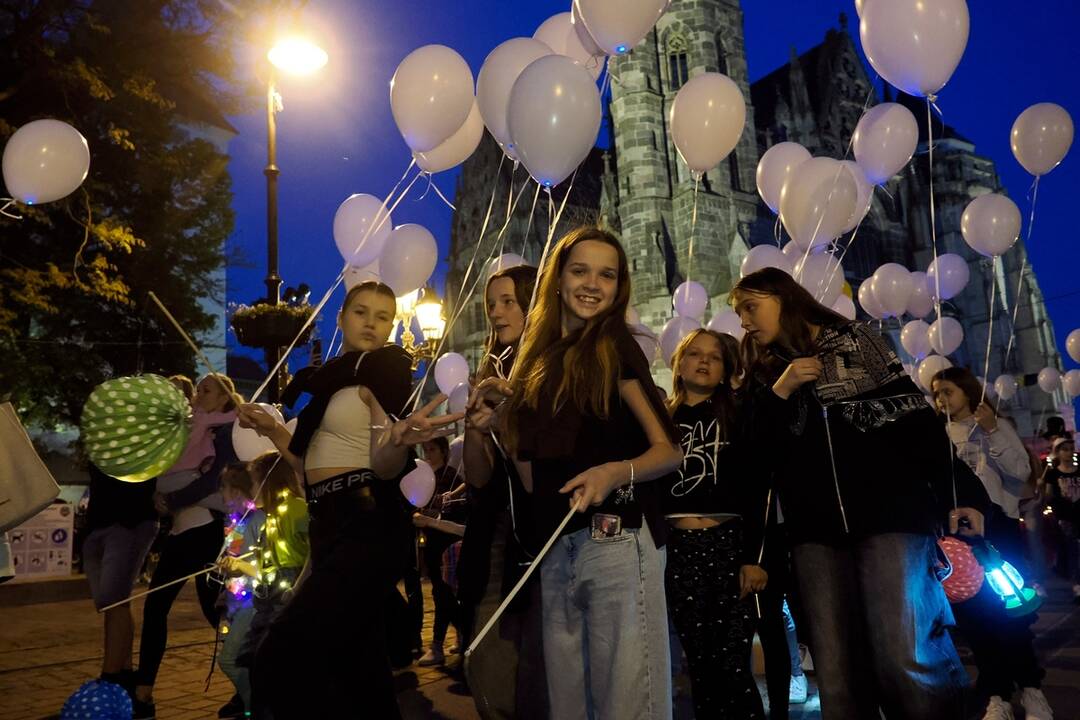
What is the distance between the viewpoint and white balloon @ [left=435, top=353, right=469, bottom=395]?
8883 millimetres

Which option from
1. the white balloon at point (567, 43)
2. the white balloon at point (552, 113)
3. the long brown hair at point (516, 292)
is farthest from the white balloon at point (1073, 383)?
the long brown hair at point (516, 292)

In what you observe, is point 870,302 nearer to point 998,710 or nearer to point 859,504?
point 998,710

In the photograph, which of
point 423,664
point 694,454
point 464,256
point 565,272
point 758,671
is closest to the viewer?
point 565,272

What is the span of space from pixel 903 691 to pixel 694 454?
1.35m

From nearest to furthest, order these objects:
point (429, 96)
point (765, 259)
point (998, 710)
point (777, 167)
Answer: point (998, 710), point (429, 96), point (777, 167), point (765, 259)

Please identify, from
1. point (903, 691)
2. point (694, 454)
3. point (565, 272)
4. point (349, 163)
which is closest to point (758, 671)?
point (694, 454)

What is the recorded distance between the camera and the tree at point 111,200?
14070mm

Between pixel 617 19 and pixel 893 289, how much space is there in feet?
20.7

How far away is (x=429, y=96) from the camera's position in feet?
17.7

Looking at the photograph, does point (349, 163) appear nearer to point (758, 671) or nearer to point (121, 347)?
point (121, 347)

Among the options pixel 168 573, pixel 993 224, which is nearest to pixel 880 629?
pixel 168 573

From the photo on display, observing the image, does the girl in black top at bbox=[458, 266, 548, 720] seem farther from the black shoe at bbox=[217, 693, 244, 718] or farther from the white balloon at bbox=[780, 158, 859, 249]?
the white balloon at bbox=[780, 158, 859, 249]

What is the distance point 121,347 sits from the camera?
18594 millimetres

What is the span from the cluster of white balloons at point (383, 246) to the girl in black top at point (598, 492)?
13.7ft
